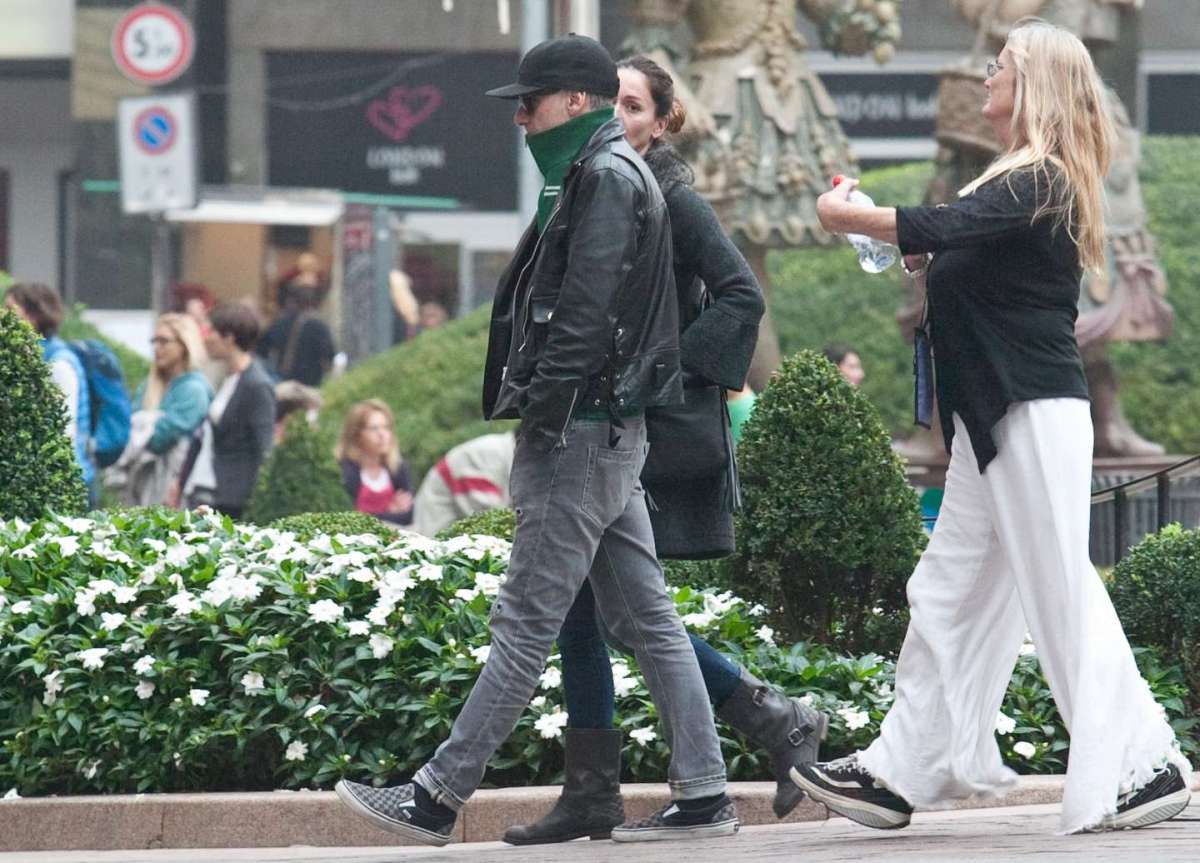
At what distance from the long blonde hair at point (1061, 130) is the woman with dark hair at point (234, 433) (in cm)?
702

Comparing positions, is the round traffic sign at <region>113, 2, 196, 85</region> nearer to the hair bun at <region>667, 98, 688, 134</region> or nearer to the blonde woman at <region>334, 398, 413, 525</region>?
the blonde woman at <region>334, 398, 413, 525</region>

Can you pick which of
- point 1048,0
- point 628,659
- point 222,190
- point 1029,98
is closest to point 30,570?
point 628,659

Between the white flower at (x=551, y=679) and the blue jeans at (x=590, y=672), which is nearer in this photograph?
the blue jeans at (x=590, y=672)

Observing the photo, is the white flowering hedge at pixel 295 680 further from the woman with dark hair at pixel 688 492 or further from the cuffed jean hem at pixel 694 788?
the cuffed jean hem at pixel 694 788

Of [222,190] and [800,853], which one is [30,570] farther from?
[222,190]

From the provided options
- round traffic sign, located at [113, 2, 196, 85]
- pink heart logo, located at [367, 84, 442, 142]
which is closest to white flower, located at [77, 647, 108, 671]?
round traffic sign, located at [113, 2, 196, 85]

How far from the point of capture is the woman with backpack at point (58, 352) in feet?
33.9

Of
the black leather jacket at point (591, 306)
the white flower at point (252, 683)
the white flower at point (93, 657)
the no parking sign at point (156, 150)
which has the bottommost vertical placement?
the white flower at point (252, 683)

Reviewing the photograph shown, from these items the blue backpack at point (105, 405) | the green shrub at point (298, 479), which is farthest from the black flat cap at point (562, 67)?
the green shrub at point (298, 479)

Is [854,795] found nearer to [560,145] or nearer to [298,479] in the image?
[560,145]

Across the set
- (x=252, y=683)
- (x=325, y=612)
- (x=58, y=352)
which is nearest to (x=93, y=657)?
(x=252, y=683)

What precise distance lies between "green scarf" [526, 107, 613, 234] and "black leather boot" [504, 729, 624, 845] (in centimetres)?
126

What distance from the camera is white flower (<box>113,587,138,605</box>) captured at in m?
6.85

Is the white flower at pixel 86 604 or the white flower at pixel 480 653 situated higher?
the white flower at pixel 86 604
